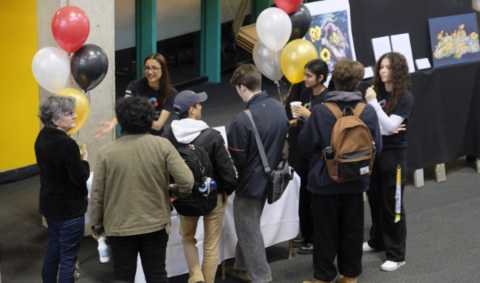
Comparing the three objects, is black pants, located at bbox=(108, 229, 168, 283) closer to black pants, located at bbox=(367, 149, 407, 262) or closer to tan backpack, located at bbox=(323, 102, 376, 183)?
tan backpack, located at bbox=(323, 102, 376, 183)

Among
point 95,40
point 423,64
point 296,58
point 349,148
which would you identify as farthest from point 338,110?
point 423,64

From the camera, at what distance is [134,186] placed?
272cm

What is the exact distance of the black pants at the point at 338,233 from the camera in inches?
132

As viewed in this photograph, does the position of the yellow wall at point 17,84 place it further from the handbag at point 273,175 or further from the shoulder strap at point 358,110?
the shoulder strap at point 358,110

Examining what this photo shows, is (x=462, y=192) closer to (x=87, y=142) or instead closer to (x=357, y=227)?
(x=357, y=227)

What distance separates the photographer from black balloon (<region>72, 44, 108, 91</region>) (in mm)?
3539

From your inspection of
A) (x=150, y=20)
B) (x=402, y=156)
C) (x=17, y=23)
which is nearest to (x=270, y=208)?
(x=402, y=156)

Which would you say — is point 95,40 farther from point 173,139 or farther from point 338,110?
point 338,110

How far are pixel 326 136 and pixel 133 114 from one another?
48.0 inches

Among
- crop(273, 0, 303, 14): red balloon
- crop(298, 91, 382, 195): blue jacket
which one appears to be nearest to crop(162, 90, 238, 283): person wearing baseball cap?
crop(298, 91, 382, 195): blue jacket

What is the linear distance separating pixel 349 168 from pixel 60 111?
1.73m

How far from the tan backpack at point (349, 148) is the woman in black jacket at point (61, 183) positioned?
1.48 m

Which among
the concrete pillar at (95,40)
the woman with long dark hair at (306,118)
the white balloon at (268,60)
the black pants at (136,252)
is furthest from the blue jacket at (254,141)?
the concrete pillar at (95,40)

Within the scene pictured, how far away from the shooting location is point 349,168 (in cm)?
314
